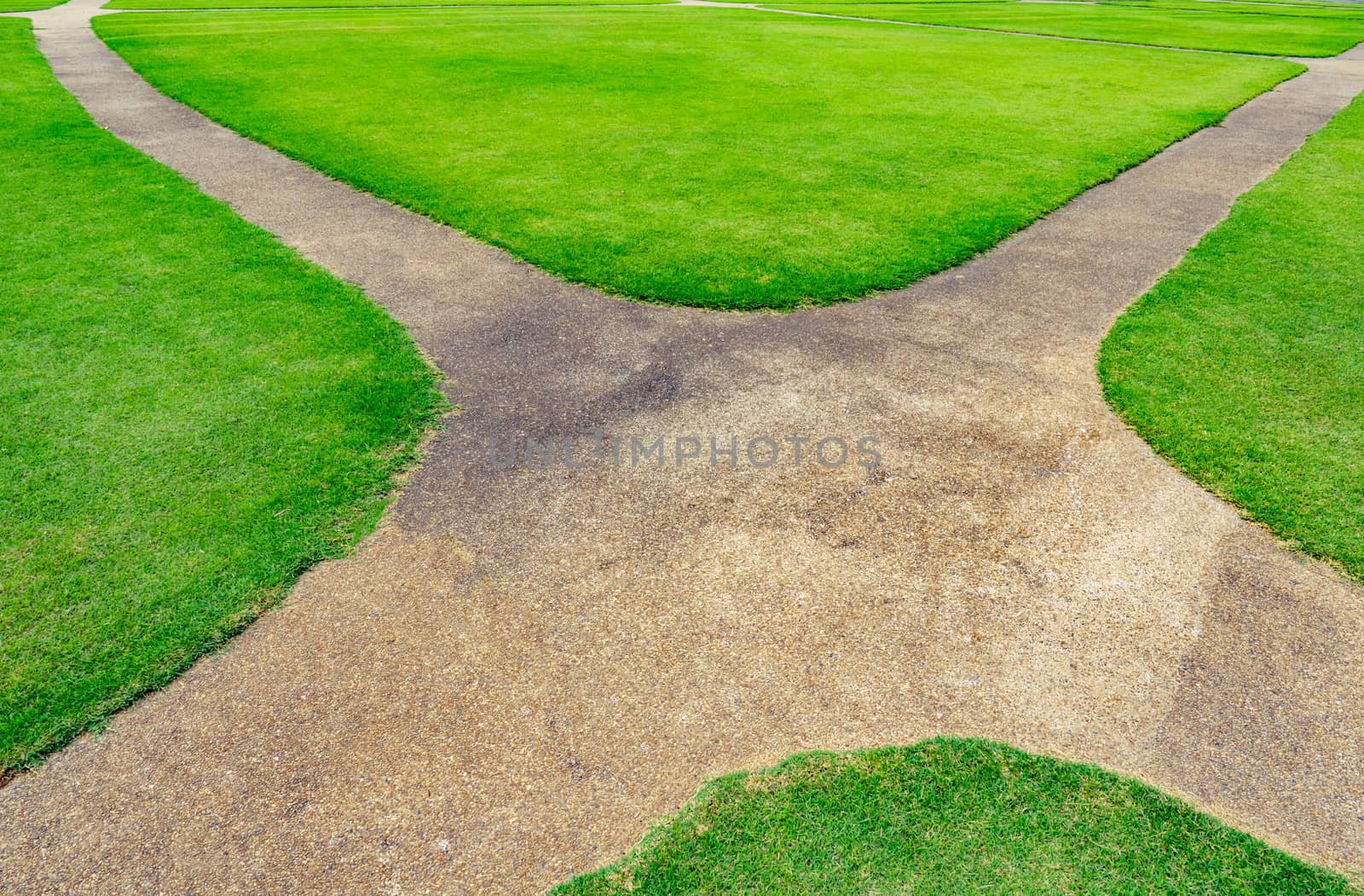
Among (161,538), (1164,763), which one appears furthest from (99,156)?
(1164,763)

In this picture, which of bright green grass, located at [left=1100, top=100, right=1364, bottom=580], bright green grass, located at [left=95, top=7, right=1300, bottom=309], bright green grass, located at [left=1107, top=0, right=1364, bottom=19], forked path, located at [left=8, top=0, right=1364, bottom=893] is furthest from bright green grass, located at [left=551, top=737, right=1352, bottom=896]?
bright green grass, located at [left=1107, top=0, right=1364, bottom=19]

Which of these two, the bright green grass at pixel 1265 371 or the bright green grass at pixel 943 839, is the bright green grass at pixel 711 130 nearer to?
the bright green grass at pixel 1265 371

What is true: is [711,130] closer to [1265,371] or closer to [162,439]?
[1265,371]

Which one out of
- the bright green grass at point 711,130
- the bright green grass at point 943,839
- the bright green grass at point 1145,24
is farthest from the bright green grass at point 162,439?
the bright green grass at point 1145,24

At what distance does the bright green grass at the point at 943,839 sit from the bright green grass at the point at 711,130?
18.6 ft

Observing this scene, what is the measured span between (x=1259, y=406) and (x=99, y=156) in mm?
17020

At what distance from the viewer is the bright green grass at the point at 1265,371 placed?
5.89m

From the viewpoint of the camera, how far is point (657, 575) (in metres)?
5.18

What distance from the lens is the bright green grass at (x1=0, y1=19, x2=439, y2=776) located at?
15.5 feet

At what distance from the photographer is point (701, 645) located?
469 centimetres

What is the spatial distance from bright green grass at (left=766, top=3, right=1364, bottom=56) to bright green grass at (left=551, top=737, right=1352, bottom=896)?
3198 centimetres

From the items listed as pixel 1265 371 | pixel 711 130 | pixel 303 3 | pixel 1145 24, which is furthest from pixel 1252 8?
pixel 1265 371

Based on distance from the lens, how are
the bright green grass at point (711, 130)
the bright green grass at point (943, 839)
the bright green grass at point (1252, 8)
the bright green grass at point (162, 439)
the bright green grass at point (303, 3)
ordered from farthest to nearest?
the bright green grass at point (1252, 8) < the bright green grass at point (303, 3) < the bright green grass at point (711, 130) < the bright green grass at point (162, 439) < the bright green grass at point (943, 839)

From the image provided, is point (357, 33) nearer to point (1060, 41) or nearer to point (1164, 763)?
point (1060, 41)
